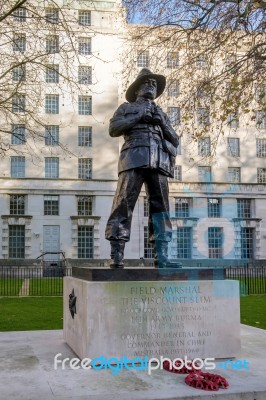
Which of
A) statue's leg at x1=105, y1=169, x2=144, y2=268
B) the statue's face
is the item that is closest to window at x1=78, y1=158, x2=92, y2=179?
the statue's face

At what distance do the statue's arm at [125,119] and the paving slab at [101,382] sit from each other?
3.39 meters

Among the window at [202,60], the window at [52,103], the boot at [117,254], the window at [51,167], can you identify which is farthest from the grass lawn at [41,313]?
the window at [52,103]

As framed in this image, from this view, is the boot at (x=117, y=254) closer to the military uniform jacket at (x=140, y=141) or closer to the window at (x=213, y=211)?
the military uniform jacket at (x=140, y=141)

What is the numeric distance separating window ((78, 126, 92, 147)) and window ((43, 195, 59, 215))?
5.71m

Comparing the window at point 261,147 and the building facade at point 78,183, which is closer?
the building facade at point 78,183

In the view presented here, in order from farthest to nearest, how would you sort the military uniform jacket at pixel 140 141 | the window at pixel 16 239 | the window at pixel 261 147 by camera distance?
the window at pixel 261 147 < the window at pixel 16 239 < the military uniform jacket at pixel 140 141

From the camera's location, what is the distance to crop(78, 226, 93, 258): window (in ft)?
147

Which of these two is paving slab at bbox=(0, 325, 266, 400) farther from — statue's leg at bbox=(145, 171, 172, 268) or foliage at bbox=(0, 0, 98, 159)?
foliage at bbox=(0, 0, 98, 159)

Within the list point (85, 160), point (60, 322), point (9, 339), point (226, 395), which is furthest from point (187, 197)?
point (226, 395)

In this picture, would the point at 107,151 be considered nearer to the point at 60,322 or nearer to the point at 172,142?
the point at 60,322

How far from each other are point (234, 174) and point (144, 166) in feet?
141

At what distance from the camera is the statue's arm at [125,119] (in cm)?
725

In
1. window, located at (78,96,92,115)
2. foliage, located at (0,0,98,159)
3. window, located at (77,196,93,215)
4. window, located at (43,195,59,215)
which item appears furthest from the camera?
window, located at (77,196,93,215)

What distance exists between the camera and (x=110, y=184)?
45.8 metres
